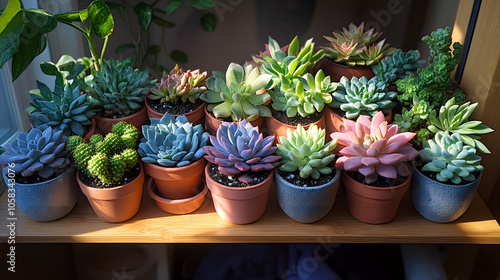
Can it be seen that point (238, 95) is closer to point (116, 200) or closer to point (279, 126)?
point (279, 126)

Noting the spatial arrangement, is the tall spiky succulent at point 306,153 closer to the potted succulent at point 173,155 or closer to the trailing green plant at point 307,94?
the trailing green plant at point 307,94

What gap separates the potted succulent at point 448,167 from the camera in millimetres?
882

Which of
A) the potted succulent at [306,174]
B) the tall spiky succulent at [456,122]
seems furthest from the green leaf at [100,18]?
the tall spiky succulent at [456,122]

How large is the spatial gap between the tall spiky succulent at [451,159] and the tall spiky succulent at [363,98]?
0.45 ft

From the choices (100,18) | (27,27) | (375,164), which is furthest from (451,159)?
(27,27)

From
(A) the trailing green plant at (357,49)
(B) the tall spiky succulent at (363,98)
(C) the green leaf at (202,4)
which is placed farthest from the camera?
(C) the green leaf at (202,4)

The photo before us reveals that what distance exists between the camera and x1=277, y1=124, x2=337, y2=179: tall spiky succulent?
873mm

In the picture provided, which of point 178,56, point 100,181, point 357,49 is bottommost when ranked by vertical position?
point 100,181

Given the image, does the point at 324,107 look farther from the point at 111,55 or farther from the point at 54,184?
the point at 111,55

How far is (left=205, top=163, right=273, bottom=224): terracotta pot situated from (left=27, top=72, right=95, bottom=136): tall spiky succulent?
0.32 meters

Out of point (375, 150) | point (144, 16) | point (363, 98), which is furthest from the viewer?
point (144, 16)

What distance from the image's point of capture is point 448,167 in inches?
34.6

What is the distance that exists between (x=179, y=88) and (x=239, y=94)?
6.3 inches

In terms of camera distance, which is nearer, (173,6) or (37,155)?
(37,155)
